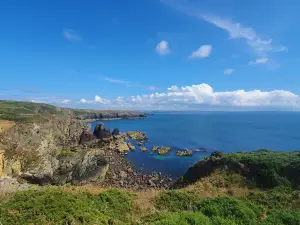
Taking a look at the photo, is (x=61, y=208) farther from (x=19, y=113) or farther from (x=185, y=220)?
(x=19, y=113)

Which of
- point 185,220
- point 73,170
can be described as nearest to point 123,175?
point 73,170

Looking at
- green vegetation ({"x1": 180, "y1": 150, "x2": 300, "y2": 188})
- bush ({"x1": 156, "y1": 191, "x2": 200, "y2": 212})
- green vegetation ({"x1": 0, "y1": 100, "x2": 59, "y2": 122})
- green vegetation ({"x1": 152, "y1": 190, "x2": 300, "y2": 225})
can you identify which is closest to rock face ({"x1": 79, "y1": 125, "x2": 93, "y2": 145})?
green vegetation ({"x1": 0, "y1": 100, "x2": 59, "y2": 122})

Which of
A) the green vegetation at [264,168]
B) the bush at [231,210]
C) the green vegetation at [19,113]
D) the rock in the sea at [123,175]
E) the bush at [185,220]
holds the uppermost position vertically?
the green vegetation at [19,113]

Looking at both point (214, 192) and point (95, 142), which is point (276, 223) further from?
point (95, 142)

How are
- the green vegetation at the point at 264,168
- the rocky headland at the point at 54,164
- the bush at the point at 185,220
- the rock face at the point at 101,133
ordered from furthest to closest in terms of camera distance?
1. the rock face at the point at 101,133
2. the rocky headland at the point at 54,164
3. the green vegetation at the point at 264,168
4. the bush at the point at 185,220

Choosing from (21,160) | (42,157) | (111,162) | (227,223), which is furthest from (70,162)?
(227,223)

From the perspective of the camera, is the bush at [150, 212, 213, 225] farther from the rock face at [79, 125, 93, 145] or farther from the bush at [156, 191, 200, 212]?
the rock face at [79, 125, 93, 145]

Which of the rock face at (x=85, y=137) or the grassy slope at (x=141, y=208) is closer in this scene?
the grassy slope at (x=141, y=208)

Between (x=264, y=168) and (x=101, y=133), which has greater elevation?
(x=264, y=168)

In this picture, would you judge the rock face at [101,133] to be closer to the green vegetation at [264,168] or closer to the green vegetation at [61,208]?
the green vegetation at [264,168]

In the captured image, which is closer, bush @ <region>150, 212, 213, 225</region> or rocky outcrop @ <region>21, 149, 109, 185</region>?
bush @ <region>150, 212, 213, 225</region>

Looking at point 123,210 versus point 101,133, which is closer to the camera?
point 123,210

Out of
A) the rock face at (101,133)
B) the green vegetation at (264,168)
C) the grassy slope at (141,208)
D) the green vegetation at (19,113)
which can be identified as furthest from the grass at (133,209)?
the rock face at (101,133)

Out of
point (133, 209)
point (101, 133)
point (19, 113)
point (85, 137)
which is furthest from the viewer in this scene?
point (19, 113)
